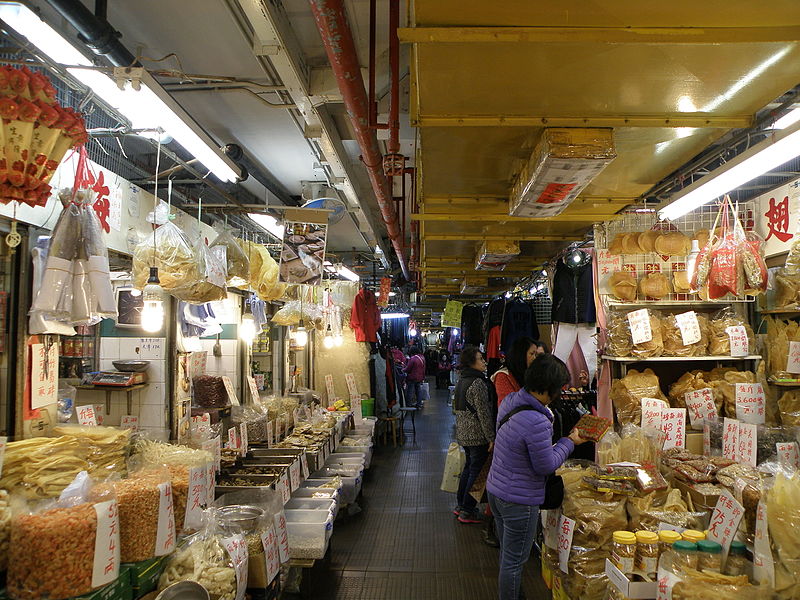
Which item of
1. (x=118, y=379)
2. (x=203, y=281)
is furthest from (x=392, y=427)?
(x=203, y=281)

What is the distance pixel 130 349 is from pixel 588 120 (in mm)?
4768

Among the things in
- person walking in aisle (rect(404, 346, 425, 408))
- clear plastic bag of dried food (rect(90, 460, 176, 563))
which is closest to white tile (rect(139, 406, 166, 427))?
clear plastic bag of dried food (rect(90, 460, 176, 563))

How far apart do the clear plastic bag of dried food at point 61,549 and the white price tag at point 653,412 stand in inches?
168

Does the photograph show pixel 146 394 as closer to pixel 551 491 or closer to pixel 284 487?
pixel 284 487

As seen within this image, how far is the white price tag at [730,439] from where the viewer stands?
4.33 m

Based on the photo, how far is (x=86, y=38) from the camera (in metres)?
2.83

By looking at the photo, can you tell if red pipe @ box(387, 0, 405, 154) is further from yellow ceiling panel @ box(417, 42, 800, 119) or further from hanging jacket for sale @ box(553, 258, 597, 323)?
hanging jacket for sale @ box(553, 258, 597, 323)

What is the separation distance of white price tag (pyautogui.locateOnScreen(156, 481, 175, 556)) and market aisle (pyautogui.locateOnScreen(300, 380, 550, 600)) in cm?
229

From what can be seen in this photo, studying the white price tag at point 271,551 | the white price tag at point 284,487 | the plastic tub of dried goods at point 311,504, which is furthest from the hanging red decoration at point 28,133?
the plastic tub of dried goods at point 311,504

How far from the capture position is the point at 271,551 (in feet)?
12.5

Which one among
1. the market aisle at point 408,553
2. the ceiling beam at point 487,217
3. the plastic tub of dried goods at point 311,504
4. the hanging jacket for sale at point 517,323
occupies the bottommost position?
the market aisle at point 408,553

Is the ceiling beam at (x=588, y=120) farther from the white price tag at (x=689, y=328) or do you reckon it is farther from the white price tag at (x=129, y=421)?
the white price tag at (x=129, y=421)

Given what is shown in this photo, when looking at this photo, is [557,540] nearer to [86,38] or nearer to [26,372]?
[26,372]

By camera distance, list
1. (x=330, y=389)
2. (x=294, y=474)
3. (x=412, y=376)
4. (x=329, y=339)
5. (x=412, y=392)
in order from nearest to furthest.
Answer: (x=294, y=474) < (x=329, y=339) < (x=330, y=389) < (x=412, y=376) < (x=412, y=392)
